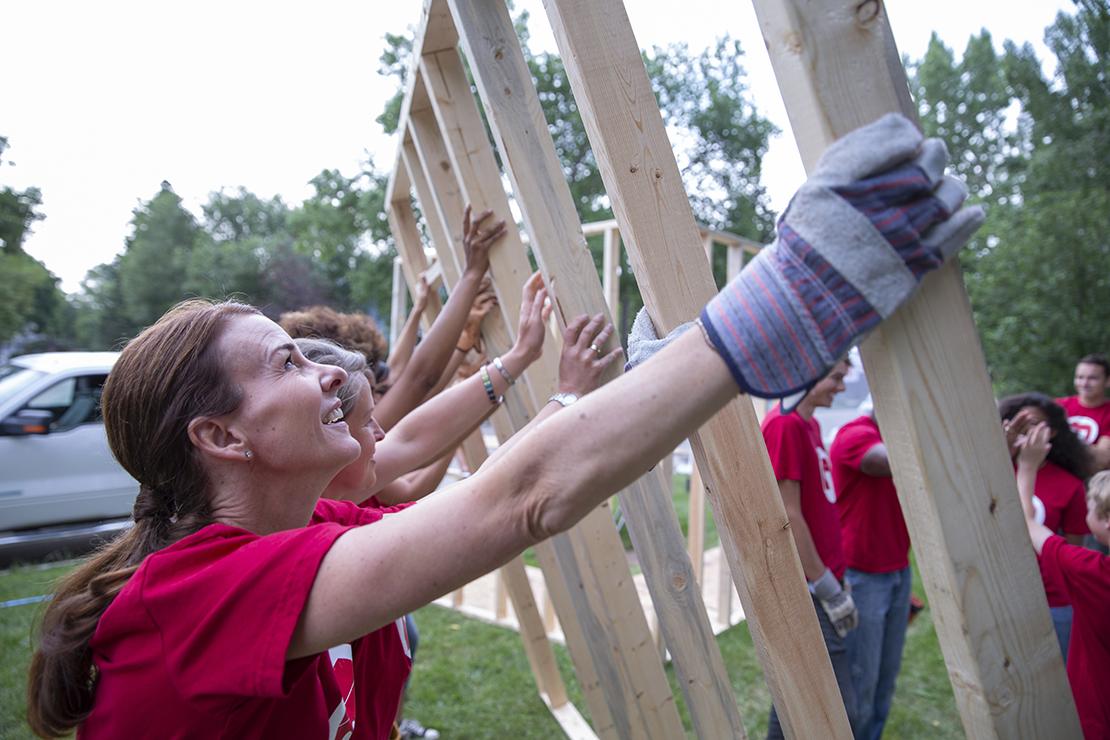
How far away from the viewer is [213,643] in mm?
1039

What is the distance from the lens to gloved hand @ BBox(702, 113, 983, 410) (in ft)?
2.88

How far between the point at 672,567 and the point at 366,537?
123cm

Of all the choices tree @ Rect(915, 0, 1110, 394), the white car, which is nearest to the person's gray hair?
the white car

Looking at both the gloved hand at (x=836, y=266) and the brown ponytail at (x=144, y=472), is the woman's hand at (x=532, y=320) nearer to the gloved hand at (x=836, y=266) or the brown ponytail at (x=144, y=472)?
the brown ponytail at (x=144, y=472)

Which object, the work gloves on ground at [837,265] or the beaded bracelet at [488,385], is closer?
the work gloves on ground at [837,265]

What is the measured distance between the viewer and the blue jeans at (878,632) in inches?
143

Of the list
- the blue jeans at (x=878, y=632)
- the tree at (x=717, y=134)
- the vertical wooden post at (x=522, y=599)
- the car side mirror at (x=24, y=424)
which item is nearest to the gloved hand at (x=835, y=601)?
the blue jeans at (x=878, y=632)

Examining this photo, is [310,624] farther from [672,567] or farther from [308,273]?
[308,273]

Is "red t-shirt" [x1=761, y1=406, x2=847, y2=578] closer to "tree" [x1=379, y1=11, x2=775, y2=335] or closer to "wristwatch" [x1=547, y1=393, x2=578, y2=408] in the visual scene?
"wristwatch" [x1=547, y1=393, x2=578, y2=408]

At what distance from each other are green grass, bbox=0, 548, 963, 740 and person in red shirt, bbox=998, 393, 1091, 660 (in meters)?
1.22

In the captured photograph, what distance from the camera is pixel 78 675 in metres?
1.27

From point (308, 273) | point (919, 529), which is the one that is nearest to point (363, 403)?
point (919, 529)

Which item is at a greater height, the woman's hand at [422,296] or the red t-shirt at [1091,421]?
the woman's hand at [422,296]

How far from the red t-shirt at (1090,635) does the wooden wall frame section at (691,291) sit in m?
1.57
